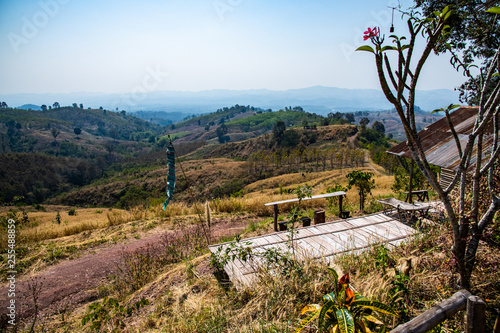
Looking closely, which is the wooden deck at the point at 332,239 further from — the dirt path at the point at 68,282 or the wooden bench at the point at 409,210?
the dirt path at the point at 68,282

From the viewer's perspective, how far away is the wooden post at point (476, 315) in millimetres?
Result: 1870

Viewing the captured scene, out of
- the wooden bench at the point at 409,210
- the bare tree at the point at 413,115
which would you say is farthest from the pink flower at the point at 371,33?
the wooden bench at the point at 409,210

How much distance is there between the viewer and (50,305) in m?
4.47

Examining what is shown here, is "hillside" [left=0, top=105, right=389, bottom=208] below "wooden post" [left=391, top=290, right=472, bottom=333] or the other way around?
below

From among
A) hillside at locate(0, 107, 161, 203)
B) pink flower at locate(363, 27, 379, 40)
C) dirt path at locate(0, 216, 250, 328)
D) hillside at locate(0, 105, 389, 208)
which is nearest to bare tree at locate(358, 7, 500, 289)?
pink flower at locate(363, 27, 379, 40)

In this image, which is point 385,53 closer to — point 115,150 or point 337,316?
point 337,316

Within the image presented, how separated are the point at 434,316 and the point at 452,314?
0.20 meters

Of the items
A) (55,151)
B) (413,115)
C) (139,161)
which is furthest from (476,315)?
(55,151)

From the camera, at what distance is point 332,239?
4.84 m

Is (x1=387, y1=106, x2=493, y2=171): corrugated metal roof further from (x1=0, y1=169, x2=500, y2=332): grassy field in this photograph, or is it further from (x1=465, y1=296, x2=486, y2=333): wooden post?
(x1=465, y1=296, x2=486, y2=333): wooden post

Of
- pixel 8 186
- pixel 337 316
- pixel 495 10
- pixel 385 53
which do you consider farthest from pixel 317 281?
pixel 8 186

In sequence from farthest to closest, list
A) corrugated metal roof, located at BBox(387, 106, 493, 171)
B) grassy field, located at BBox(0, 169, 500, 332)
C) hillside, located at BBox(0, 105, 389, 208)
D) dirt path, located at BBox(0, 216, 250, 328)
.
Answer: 1. hillside, located at BBox(0, 105, 389, 208)
2. corrugated metal roof, located at BBox(387, 106, 493, 171)
3. dirt path, located at BBox(0, 216, 250, 328)
4. grassy field, located at BBox(0, 169, 500, 332)

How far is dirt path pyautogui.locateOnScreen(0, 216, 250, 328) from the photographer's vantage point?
4461 mm

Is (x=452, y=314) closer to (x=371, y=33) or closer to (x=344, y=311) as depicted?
(x=344, y=311)
